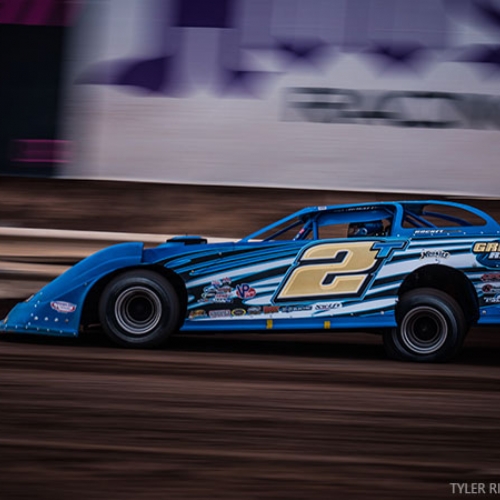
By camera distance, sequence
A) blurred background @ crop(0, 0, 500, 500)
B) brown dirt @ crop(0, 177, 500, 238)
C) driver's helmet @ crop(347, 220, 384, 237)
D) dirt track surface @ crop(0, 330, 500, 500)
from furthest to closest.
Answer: brown dirt @ crop(0, 177, 500, 238)
blurred background @ crop(0, 0, 500, 500)
driver's helmet @ crop(347, 220, 384, 237)
dirt track surface @ crop(0, 330, 500, 500)

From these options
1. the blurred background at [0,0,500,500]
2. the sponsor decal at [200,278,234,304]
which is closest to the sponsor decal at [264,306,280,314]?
the sponsor decal at [200,278,234,304]

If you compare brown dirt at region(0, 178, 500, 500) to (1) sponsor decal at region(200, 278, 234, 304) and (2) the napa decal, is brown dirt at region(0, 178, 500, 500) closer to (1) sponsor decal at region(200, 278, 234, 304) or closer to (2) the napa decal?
(1) sponsor decal at region(200, 278, 234, 304)

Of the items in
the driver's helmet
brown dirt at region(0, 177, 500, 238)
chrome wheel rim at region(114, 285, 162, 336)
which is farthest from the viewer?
brown dirt at region(0, 177, 500, 238)

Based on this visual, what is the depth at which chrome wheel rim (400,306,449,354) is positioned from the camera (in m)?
7.23

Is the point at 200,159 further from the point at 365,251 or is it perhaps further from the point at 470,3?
the point at 365,251

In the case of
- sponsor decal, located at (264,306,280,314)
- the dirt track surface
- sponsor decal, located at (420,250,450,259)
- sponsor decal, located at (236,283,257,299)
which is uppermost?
sponsor decal, located at (420,250,450,259)

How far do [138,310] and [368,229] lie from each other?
79.4 inches

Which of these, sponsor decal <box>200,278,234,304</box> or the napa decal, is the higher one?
the napa decal

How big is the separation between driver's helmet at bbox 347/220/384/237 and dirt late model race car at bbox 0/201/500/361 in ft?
0.41

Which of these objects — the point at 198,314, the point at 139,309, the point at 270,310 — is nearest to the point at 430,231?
the point at 270,310

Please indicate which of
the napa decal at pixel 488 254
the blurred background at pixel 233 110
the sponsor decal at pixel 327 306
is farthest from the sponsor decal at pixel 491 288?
the blurred background at pixel 233 110

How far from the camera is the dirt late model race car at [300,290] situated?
284 inches

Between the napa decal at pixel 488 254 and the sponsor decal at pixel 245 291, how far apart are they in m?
1.79

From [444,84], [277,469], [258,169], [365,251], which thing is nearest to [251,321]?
[365,251]
